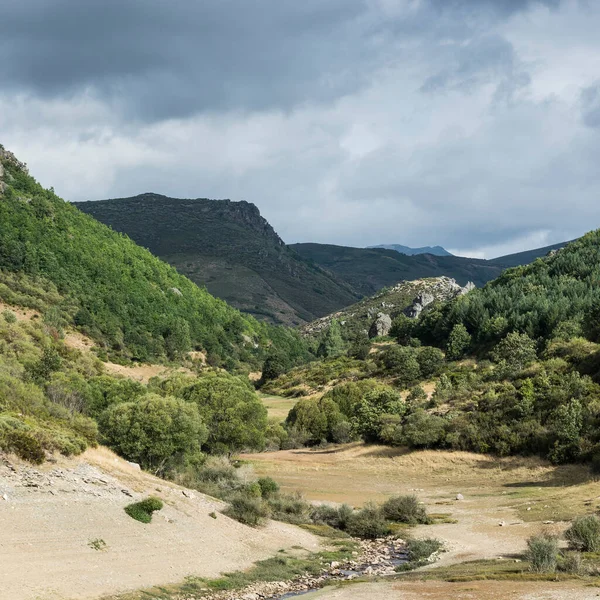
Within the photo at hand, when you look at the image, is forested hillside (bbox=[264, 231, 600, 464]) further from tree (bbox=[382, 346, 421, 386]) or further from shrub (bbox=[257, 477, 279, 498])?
shrub (bbox=[257, 477, 279, 498])

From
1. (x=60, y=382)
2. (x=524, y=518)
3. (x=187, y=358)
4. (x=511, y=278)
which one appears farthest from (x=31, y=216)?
(x=524, y=518)

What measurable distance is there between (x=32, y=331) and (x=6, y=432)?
60163mm

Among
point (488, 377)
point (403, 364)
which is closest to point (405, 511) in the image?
point (488, 377)

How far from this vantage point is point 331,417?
65.6m

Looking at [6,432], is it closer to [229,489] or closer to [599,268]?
[229,489]

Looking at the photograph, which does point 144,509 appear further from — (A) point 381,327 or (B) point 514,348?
(A) point 381,327

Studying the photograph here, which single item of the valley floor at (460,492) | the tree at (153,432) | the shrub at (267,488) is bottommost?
the valley floor at (460,492)

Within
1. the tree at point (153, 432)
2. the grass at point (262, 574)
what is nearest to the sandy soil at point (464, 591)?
the grass at point (262, 574)

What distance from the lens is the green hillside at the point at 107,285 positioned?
336 feet

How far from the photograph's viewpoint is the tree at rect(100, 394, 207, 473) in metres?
35.4

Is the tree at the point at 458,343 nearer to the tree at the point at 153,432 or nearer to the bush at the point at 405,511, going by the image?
the bush at the point at 405,511

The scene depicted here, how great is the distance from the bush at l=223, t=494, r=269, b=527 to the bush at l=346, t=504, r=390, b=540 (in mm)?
4739

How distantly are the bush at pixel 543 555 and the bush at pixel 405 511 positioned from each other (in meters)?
10.9

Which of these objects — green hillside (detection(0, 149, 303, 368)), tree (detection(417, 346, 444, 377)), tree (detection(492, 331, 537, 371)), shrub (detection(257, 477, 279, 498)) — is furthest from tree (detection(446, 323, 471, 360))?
shrub (detection(257, 477, 279, 498))
